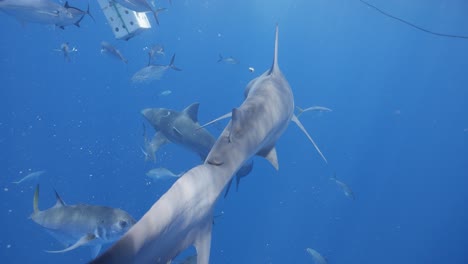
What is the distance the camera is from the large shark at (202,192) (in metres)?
1.23

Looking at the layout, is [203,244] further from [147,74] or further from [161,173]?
[147,74]

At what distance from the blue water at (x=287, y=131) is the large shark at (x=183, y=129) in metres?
1.94

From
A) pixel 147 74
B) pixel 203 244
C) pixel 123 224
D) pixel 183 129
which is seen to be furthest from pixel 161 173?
pixel 203 244

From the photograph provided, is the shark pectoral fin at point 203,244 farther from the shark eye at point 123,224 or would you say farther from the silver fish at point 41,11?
the silver fish at point 41,11

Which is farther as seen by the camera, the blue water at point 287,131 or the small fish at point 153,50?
the blue water at point 287,131

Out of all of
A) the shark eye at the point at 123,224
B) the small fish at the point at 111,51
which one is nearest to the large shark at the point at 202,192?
the shark eye at the point at 123,224

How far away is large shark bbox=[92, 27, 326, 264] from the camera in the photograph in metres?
1.23

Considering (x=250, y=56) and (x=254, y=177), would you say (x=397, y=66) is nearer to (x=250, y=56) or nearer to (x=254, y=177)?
(x=250, y=56)

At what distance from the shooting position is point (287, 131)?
2295 centimetres

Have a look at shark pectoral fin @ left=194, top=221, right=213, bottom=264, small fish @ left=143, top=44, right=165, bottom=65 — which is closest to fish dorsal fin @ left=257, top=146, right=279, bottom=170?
shark pectoral fin @ left=194, top=221, right=213, bottom=264

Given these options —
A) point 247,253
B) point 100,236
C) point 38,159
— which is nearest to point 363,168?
point 247,253

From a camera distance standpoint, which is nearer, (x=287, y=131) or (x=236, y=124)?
(x=236, y=124)

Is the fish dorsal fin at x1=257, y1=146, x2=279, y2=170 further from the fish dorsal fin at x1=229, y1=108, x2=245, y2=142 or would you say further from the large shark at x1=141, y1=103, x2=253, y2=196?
the large shark at x1=141, y1=103, x2=253, y2=196

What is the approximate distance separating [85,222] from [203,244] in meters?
2.27
